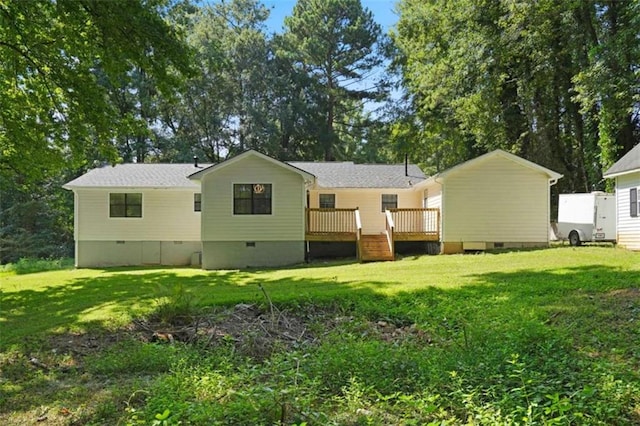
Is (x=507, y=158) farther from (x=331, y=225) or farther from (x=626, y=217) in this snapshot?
(x=331, y=225)

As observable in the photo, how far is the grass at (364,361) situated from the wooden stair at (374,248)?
623cm

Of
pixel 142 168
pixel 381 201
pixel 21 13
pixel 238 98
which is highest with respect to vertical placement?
pixel 238 98

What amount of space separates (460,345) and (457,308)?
78.4 inches

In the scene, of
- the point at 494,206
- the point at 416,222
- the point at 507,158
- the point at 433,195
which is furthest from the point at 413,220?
the point at 507,158

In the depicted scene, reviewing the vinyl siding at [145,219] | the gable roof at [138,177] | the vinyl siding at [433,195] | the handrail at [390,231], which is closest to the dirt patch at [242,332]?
the handrail at [390,231]

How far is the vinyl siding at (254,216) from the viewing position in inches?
637

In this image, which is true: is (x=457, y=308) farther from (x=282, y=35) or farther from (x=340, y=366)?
(x=282, y=35)

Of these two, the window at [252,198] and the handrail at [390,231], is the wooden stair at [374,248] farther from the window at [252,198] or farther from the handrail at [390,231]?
the window at [252,198]

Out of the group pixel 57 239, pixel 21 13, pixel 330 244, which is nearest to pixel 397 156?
pixel 330 244

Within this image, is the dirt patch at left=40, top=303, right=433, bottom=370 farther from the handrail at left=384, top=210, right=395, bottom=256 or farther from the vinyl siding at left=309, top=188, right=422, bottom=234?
the vinyl siding at left=309, top=188, right=422, bottom=234

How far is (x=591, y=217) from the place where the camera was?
17719mm

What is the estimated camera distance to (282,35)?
34906 millimetres

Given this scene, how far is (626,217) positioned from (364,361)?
14825 millimetres

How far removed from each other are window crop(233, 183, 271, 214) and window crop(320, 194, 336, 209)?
3.94 m
